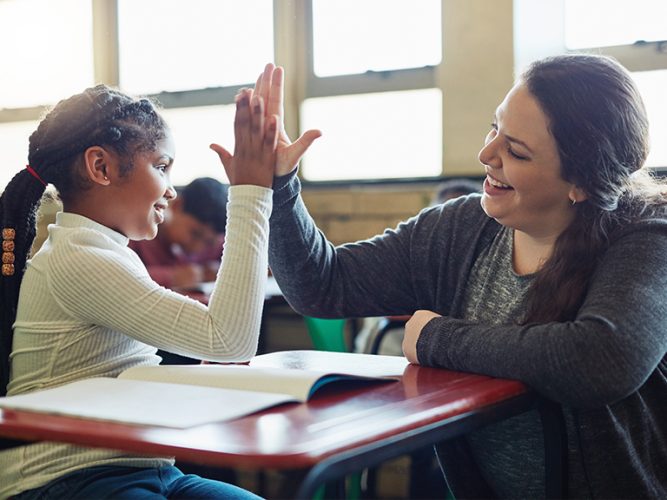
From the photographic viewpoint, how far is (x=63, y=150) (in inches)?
54.7

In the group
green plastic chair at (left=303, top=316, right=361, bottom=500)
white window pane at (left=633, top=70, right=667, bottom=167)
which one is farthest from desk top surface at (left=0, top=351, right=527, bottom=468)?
white window pane at (left=633, top=70, right=667, bottom=167)

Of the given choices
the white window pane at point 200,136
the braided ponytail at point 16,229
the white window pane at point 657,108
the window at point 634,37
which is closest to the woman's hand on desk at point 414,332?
the braided ponytail at point 16,229

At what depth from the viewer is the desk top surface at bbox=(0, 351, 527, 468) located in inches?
32.3

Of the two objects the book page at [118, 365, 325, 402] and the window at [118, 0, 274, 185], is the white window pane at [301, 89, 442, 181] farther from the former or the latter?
the book page at [118, 365, 325, 402]

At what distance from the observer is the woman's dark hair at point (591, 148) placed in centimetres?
136

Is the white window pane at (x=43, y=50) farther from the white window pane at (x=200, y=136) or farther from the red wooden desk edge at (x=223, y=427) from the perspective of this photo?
the red wooden desk edge at (x=223, y=427)

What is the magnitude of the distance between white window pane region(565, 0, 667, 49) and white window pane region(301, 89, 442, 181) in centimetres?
53

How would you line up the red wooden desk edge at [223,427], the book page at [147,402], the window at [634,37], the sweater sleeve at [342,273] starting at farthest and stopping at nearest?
the window at [634,37] → the sweater sleeve at [342,273] → the book page at [147,402] → the red wooden desk edge at [223,427]

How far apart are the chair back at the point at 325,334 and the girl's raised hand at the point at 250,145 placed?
1.09m

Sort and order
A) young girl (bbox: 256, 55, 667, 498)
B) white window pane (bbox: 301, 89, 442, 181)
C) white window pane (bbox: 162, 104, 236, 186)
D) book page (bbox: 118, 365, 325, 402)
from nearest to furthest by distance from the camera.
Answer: book page (bbox: 118, 365, 325, 402), young girl (bbox: 256, 55, 667, 498), white window pane (bbox: 301, 89, 442, 181), white window pane (bbox: 162, 104, 236, 186)

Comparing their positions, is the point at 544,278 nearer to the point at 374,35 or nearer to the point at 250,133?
the point at 250,133

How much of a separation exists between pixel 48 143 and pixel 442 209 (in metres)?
0.67

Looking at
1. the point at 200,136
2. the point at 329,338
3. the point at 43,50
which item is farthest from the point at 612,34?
the point at 43,50

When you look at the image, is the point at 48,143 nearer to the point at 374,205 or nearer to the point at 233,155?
the point at 233,155
